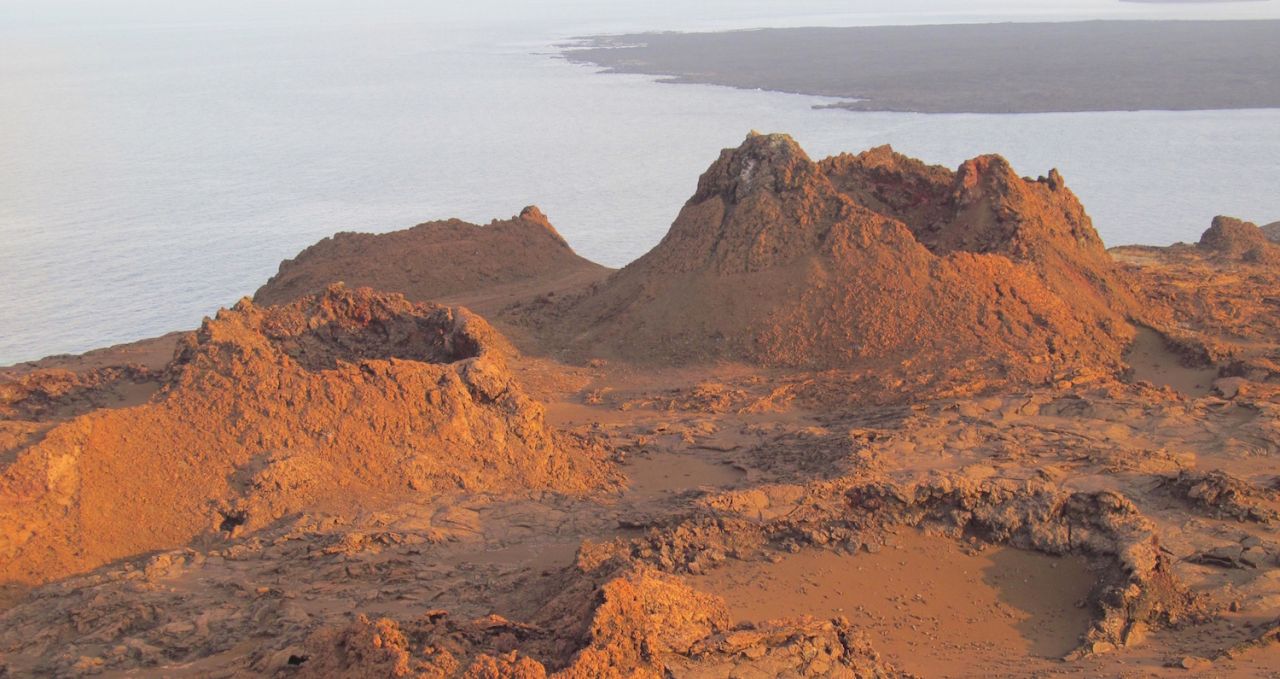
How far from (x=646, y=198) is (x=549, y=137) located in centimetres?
961

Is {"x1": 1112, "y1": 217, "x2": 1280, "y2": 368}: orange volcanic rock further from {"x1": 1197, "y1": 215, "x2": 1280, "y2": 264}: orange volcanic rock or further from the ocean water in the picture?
the ocean water

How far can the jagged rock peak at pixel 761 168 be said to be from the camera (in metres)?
13.0

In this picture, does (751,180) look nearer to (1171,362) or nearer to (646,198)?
(1171,362)

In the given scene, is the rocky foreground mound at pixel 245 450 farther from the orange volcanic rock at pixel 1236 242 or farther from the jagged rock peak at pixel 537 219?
the orange volcanic rock at pixel 1236 242

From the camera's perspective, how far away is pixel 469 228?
17531 mm

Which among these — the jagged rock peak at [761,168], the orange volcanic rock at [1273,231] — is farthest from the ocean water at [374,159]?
Result: the jagged rock peak at [761,168]

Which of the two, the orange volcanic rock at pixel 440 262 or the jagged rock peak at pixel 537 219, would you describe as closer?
the orange volcanic rock at pixel 440 262

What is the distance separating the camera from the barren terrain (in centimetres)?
539

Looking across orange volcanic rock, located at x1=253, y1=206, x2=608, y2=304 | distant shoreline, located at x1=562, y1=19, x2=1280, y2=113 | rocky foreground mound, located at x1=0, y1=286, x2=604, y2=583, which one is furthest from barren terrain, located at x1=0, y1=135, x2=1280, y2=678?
distant shoreline, located at x1=562, y1=19, x2=1280, y2=113

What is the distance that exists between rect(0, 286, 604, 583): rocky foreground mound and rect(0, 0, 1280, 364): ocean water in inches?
403

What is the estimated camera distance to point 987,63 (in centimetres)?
5181

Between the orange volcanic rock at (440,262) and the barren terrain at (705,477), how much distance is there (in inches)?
118

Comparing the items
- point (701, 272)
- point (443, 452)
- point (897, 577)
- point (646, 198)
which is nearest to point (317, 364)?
point (443, 452)

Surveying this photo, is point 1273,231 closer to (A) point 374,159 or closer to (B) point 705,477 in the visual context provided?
(B) point 705,477
